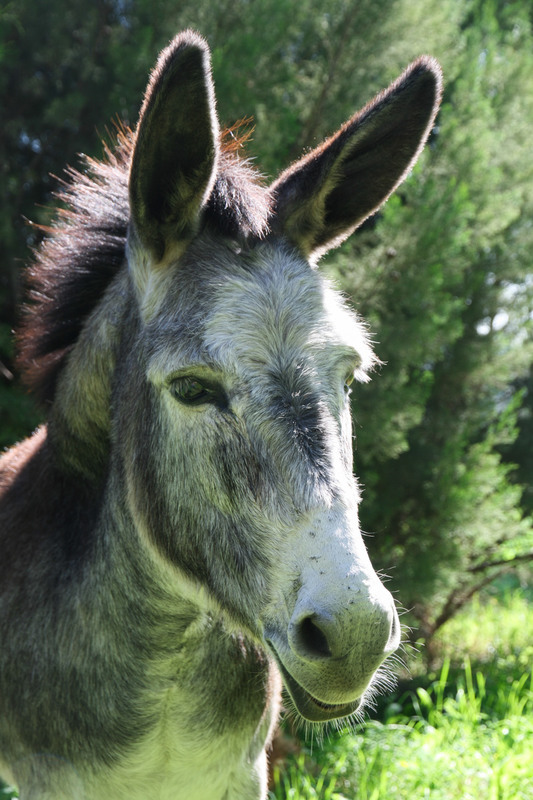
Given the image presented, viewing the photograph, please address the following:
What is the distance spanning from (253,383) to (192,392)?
18cm

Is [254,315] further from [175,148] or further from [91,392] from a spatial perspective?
[91,392]

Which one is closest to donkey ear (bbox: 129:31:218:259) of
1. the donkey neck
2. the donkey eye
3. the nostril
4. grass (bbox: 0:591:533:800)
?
the donkey neck

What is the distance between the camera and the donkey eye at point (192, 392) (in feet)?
5.77

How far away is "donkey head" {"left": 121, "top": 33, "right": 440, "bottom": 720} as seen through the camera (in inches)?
59.1

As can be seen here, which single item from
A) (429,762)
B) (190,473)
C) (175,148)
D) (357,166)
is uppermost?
(357,166)

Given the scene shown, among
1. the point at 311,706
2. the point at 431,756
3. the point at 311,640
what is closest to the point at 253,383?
the point at 311,640

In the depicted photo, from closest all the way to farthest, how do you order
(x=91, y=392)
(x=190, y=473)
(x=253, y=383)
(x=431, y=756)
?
(x=253, y=383), (x=190, y=473), (x=91, y=392), (x=431, y=756)

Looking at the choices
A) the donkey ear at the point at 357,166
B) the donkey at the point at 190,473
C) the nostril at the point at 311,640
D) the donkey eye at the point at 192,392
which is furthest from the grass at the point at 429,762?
the donkey ear at the point at 357,166

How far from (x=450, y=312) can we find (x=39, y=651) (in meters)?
4.58

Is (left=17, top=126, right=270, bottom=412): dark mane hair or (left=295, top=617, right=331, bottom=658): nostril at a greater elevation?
(left=17, top=126, right=270, bottom=412): dark mane hair

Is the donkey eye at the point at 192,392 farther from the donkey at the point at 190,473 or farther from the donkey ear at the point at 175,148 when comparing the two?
the donkey ear at the point at 175,148

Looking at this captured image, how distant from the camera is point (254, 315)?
5.95ft

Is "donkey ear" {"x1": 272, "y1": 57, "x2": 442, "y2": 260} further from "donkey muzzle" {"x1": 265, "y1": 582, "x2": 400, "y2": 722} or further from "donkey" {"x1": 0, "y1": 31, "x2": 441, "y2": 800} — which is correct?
"donkey muzzle" {"x1": 265, "y1": 582, "x2": 400, "y2": 722}

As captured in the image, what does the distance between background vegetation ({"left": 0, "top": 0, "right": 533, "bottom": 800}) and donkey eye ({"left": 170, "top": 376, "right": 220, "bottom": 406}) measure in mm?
2726
